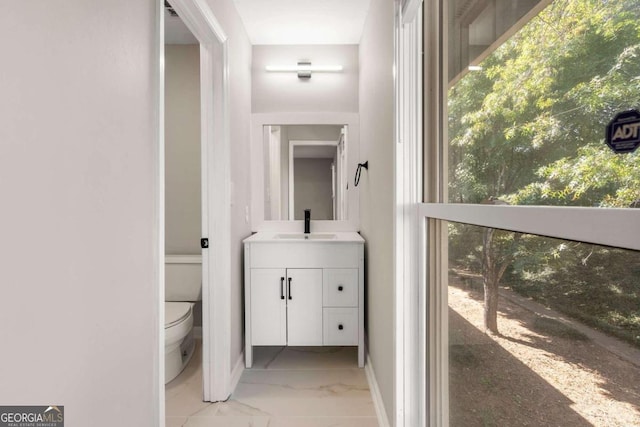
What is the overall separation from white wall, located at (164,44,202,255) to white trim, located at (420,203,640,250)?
257cm

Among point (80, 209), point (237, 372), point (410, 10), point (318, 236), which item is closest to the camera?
point (80, 209)

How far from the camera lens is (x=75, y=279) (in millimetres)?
795

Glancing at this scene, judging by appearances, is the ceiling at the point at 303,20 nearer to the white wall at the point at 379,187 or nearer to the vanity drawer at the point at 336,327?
the white wall at the point at 379,187

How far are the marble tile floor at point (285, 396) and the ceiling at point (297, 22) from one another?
2.39m

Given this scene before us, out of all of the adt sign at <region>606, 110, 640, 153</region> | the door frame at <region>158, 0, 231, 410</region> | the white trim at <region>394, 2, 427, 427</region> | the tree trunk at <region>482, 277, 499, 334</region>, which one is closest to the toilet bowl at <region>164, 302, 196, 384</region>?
the door frame at <region>158, 0, 231, 410</region>

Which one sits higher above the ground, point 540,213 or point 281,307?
point 540,213

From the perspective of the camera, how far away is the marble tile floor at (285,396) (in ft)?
6.04

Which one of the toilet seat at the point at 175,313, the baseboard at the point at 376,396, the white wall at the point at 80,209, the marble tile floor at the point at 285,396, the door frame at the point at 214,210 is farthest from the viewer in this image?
the toilet seat at the point at 175,313

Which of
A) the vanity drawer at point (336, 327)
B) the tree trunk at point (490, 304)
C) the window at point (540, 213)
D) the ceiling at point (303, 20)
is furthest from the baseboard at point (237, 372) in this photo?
the ceiling at point (303, 20)

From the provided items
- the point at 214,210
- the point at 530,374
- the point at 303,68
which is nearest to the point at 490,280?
Result: the point at 530,374

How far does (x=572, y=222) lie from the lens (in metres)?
0.53

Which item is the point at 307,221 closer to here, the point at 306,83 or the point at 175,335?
the point at 306,83

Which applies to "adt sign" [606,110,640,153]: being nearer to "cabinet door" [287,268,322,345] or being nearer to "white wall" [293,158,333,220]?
"cabinet door" [287,268,322,345]

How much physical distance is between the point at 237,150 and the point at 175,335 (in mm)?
1188
